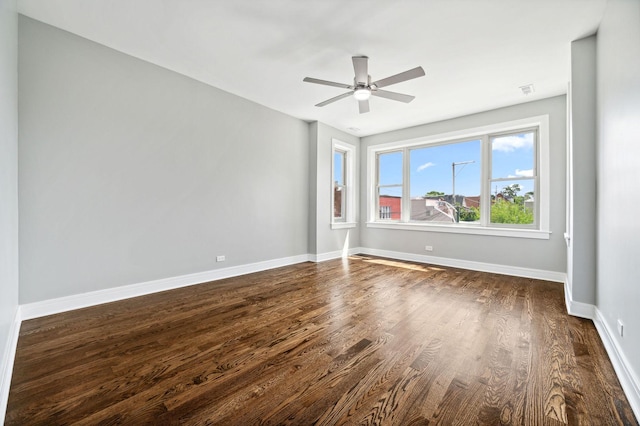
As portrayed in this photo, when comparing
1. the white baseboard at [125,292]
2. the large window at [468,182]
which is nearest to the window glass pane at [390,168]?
the large window at [468,182]

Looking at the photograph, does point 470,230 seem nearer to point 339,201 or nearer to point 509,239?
point 509,239

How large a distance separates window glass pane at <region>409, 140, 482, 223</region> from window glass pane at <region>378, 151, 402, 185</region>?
0.30m

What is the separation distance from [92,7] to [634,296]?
465cm

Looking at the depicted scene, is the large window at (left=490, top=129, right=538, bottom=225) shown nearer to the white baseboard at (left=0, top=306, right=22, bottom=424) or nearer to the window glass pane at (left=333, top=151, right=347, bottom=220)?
the window glass pane at (left=333, top=151, right=347, bottom=220)

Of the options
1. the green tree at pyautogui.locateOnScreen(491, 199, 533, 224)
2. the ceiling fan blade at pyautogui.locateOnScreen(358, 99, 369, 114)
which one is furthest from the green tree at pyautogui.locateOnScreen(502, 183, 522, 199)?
the ceiling fan blade at pyautogui.locateOnScreen(358, 99, 369, 114)

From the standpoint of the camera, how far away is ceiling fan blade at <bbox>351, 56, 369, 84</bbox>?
286 cm

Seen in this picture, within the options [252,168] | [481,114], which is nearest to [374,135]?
[481,114]

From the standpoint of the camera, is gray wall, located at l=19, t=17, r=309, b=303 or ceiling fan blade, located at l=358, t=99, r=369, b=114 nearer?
gray wall, located at l=19, t=17, r=309, b=303

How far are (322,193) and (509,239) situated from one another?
134 inches

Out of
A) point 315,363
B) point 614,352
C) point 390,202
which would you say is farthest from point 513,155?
point 315,363

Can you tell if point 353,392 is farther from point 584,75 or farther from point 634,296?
point 584,75

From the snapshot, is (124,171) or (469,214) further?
(469,214)

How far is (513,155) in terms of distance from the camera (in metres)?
4.71

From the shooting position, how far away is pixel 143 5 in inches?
96.4
